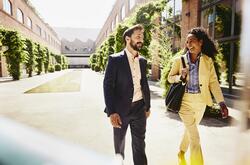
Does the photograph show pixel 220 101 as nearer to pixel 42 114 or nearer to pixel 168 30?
pixel 42 114

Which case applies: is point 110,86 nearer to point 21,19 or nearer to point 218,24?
point 218,24

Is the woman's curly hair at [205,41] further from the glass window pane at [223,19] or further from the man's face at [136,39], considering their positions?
the glass window pane at [223,19]

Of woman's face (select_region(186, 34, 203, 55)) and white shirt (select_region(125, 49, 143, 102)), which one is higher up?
woman's face (select_region(186, 34, 203, 55))

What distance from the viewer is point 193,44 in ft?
10.6

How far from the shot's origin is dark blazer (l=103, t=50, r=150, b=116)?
302 cm

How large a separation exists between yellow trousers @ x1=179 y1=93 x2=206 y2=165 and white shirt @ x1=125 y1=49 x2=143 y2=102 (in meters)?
0.65

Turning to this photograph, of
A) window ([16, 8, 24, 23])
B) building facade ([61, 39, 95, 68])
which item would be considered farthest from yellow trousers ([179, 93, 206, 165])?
building facade ([61, 39, 95, 68])

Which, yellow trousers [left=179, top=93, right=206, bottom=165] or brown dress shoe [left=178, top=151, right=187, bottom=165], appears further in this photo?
brown dress shoe [left=178, top=151, right=187, bottom=165]

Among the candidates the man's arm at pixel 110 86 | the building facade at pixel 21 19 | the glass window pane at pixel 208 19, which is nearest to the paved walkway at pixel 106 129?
the man's arm at pixel 110 86

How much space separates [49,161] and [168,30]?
17.2 meters

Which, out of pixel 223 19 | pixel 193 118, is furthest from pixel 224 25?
pixel 193 118

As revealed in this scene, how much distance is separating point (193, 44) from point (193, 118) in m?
0.96

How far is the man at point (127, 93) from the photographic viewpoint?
119 inches

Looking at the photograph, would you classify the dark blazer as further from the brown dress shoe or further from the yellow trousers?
the brown dress shoe
